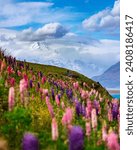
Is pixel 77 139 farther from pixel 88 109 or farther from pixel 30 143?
pixel 88 109

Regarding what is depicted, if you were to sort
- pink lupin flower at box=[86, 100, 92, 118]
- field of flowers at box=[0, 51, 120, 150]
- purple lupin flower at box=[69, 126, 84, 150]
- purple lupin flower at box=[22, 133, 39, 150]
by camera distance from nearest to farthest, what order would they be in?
1. purple lupin flower at box=[22, 133, 39, 150]
2. purple lupin flower at box=[69, 126, 84, 150]
3. field of flowers at box=[0, 51, 120, 150]
4. pink lupin flower at box=[86, 100, 92, 118]

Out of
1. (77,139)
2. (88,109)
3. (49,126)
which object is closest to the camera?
(77,139)

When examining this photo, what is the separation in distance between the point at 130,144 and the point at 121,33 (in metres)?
2.32

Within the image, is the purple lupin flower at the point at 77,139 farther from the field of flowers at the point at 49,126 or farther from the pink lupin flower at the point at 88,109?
the pink lupin flower at the point at 88,109

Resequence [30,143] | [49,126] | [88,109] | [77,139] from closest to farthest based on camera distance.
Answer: [30,143] → [77,139] → [88,109] → [49,126]

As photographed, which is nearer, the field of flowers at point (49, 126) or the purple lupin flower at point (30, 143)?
the purple lupin flower at point (30, 143)

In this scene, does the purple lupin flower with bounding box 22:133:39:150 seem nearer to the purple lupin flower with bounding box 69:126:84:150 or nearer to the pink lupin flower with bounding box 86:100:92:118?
the purple lupin flower with bounding box 69:126:84:150

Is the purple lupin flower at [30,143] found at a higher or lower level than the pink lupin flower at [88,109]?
lower

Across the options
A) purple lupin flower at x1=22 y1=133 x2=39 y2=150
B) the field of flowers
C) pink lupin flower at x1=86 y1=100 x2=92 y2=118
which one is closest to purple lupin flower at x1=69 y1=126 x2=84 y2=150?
the field of flowers

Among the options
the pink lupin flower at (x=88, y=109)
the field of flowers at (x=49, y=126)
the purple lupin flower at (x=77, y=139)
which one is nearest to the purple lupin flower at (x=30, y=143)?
the field of flowers at (x=49, y=126)

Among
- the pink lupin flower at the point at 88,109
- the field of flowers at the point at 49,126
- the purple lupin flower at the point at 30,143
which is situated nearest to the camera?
the purple lupin flower at the point at 30,143

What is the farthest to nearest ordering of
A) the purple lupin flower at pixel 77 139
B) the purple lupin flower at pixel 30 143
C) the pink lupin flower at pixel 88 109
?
the pink lupin flower at pixel 88 109 → the purple lupin flower at pixel 77 139 → the purple lupin flower at pixel 30 143

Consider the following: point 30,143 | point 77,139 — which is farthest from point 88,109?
point 30,143

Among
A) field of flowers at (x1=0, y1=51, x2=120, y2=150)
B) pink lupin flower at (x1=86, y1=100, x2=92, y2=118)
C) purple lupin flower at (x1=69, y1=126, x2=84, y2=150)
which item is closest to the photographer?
purple lupin flower at (x1=69, y1=126, x2=84, y2=150)
